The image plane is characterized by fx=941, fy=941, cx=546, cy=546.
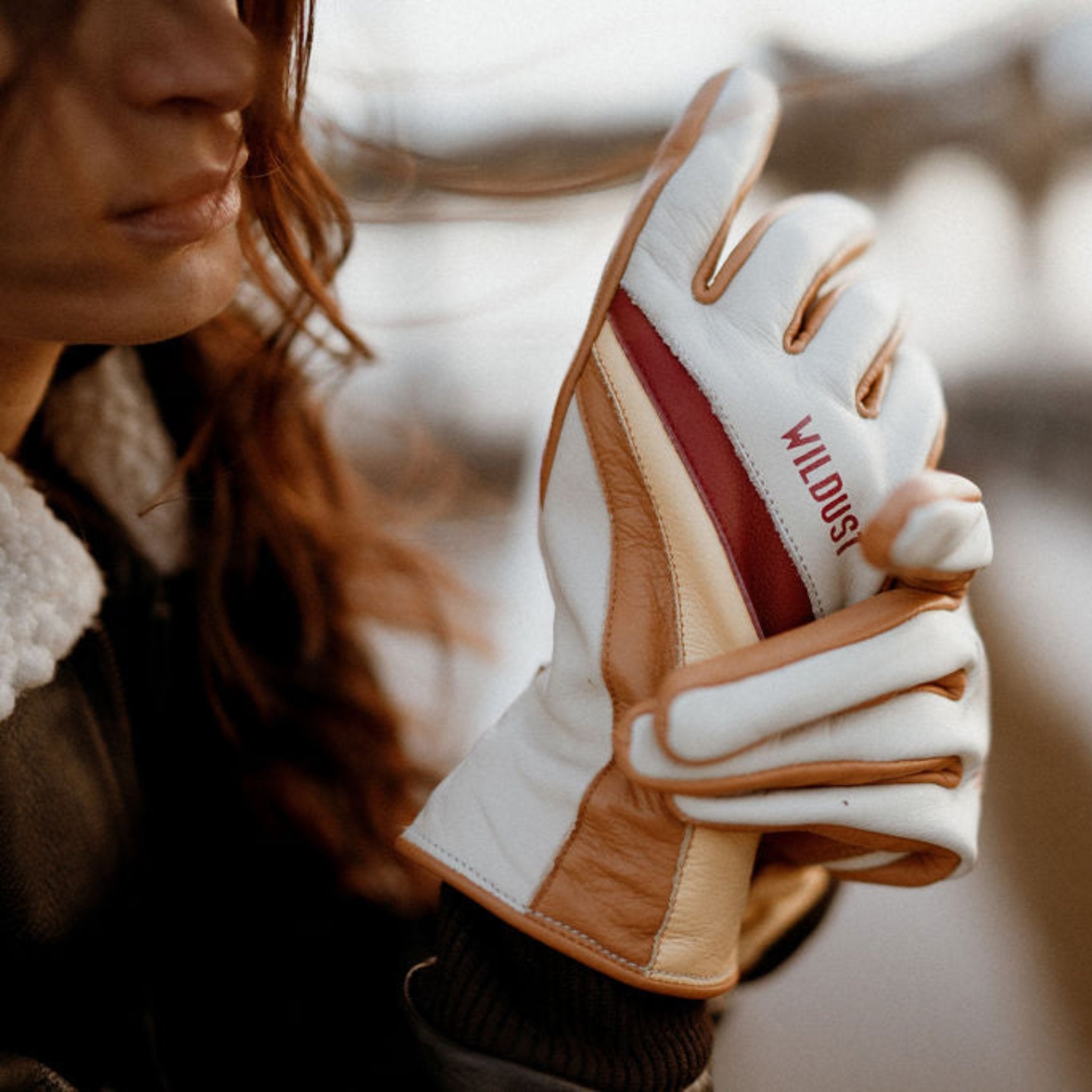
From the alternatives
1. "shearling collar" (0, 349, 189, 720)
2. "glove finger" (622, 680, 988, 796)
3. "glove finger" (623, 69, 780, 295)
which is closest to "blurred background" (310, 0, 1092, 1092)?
"glove finger" (623, 69, 780, 295)

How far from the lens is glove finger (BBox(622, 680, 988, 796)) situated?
0.41m

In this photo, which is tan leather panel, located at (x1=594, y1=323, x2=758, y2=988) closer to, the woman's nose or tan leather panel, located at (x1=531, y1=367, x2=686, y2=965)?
tan leather panel, located at (x1=531, y1=367, x2=686, y2=965)

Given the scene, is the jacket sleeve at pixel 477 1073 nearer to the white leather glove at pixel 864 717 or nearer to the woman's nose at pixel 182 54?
the white leather glove at pixel 864 717

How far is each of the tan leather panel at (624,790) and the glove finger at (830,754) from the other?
0.11 ft

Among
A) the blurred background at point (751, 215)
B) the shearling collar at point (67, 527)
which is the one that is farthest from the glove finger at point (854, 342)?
the shearling collar at point (67, 527)

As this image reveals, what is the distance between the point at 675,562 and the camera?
0.44 metres

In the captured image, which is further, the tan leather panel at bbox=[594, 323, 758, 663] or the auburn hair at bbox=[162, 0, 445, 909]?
the auburn hair at bbox=[162, 0, 445, 909]

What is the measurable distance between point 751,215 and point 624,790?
0.45 m

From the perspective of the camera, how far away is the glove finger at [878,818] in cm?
42

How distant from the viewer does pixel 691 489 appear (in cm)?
43

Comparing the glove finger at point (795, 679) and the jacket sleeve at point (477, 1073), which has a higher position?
the glove finger at point (795, 679)

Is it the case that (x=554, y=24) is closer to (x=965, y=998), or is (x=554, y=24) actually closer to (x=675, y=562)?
(x=675, y=562)

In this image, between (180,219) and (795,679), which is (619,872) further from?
(180,219)

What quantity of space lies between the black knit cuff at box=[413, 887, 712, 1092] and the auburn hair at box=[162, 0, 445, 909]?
215 mm
